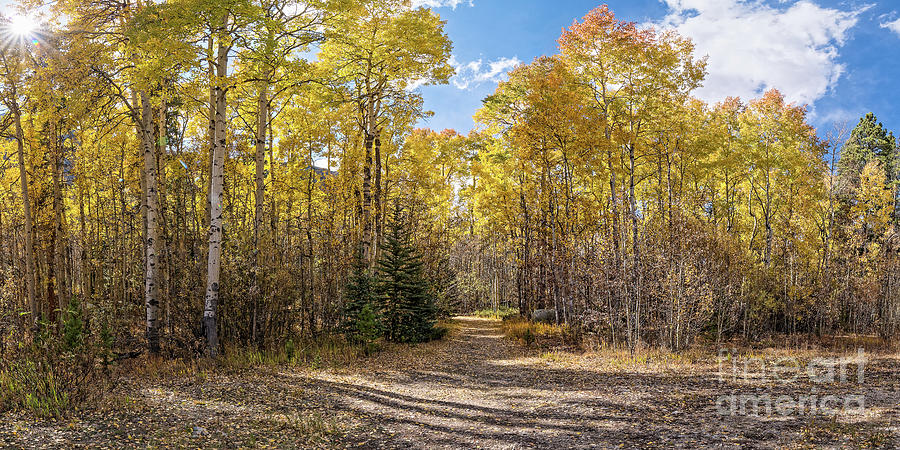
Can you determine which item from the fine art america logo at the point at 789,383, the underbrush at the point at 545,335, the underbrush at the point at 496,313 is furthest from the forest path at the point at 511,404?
the underbrush at the point at 496,313

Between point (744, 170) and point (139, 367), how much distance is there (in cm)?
2410

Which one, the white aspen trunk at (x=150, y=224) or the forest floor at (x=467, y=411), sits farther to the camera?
the white aspen trunk at (x=150, y=224)

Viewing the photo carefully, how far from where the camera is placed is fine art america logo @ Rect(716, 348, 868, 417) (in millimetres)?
6754

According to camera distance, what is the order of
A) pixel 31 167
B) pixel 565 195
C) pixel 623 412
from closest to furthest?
pixel 623 412 < pixel 31 167 < pixel 565 195

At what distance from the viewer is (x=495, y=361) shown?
11.7 m

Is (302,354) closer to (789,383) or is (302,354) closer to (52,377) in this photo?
(52,377)

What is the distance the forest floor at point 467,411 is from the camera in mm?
5559

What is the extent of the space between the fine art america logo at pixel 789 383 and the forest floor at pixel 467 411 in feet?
0.25

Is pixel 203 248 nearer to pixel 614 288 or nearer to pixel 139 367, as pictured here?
pixel 139 367

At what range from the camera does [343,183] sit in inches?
633

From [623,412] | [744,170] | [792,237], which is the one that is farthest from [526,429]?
[744,170]

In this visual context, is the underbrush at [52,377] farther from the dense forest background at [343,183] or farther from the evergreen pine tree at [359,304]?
the evergreen pine tree at [359,304]

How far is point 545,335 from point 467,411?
333 inches

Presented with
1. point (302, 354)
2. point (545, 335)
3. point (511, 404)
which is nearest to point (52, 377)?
point (302, 354)
